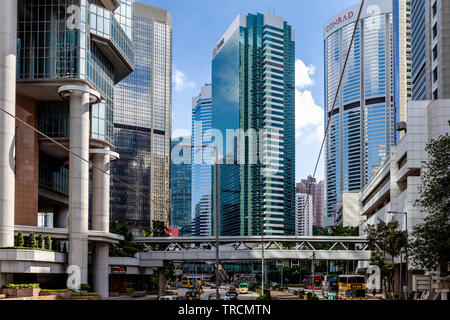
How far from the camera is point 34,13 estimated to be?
77.1 m

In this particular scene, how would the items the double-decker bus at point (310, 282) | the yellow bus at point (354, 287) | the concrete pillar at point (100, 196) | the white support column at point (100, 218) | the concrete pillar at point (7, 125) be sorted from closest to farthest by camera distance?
1. the concrete pillar at point (7, 125)
2. the yellow bus at point (354, 287)
3. the white support column at point (100, 218)
4. the concrete pillar at point (100, 196)
5. the double-decker bus at point (310, 282)

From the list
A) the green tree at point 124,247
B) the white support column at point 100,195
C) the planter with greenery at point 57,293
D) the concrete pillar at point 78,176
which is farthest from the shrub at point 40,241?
the green tree at point 124,247

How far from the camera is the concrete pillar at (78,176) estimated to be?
2975 inches

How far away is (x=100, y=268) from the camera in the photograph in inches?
3322

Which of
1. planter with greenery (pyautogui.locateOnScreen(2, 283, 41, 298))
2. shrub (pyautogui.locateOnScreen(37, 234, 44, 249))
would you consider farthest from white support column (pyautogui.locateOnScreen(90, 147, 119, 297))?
planter with greenery (pyautogui.locateOnScreen(2, 283, 41, 298))

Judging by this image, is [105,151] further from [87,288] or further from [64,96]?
[87,288]

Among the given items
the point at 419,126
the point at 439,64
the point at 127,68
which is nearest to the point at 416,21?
the point at 439,64

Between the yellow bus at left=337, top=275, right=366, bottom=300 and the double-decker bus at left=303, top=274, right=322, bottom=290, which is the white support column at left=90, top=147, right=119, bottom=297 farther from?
the double-decker bus at left=303, top=274, right=322, bottom=290

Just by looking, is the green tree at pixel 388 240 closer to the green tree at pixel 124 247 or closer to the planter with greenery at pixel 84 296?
the planter with greenery at pixel 84 296

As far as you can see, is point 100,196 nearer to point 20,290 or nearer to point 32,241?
point 32,241

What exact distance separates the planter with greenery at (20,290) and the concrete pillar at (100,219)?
88.8 ft

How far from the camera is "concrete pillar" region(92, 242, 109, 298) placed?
84.2 metres

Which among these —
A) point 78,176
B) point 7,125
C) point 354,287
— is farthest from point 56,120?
point 354,287
